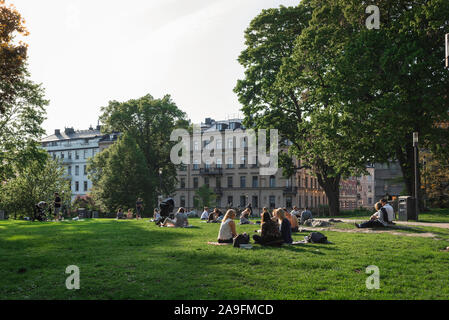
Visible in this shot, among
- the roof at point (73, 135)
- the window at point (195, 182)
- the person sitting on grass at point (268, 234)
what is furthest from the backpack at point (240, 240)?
the roof at point (73, 135)

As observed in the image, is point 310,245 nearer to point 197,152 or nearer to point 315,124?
point 315,124

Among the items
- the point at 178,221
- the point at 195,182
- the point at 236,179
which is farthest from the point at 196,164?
the point at 178,221

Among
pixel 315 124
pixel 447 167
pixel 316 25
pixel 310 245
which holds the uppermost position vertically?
pixel 316 25

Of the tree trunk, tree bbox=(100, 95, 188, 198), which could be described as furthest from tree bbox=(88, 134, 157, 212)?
the tree trunk

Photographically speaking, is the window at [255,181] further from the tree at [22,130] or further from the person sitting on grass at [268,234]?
the person sitting on grass at [268,234]

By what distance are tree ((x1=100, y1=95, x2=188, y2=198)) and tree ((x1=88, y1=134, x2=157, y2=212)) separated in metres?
4.86

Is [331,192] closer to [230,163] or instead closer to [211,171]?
[230,163]

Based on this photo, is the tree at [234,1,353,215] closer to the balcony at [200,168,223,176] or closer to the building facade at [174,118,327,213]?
the building facade at [174,118,327,213]

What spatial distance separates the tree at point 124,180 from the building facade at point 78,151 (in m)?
44.4

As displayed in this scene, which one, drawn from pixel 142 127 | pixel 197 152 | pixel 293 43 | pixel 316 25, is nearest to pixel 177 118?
pixel 142 127

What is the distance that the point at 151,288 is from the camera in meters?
7.54

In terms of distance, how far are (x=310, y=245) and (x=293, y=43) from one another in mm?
26973

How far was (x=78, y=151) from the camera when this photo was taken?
Result: 103 m
